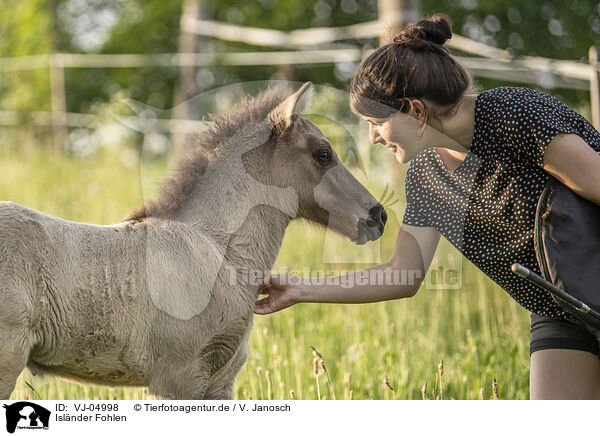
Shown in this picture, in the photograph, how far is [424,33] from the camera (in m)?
2.90

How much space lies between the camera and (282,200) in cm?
319

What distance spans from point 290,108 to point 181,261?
2.71 feet

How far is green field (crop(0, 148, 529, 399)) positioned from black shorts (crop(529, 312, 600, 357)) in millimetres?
649

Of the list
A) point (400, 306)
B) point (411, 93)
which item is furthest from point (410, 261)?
point (400, 306)

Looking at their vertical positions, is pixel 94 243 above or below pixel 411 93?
below

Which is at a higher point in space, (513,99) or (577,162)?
(513,99)

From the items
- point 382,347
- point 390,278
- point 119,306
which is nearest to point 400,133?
point 390,278

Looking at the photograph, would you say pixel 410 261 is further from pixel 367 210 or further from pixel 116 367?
pixel 116 367

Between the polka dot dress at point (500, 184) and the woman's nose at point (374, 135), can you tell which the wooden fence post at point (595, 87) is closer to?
the polka dot dress at point (500, 184)

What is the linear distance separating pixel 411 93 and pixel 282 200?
2.58 feet

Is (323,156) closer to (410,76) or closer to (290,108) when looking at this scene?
(290,108)

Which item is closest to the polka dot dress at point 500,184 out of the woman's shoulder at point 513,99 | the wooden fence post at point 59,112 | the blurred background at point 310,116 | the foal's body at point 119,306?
the woman's shoulder at point 513,99

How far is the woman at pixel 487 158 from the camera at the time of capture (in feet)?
8.85
